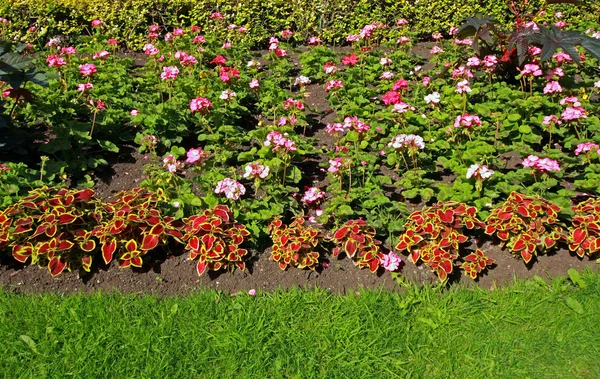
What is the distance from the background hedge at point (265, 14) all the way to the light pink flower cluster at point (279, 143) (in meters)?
3.07

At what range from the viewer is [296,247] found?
358 centimetres

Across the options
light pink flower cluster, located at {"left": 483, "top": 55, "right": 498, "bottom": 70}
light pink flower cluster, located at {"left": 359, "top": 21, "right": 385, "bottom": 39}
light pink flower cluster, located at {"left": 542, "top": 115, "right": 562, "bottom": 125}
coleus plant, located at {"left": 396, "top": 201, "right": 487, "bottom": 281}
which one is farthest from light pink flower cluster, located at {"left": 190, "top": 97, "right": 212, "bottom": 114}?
light pink flower cluster, located at {"left": 542, "top": 115, "right": 562, "bottom": 125}

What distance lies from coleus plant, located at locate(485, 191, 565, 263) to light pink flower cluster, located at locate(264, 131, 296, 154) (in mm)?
1407

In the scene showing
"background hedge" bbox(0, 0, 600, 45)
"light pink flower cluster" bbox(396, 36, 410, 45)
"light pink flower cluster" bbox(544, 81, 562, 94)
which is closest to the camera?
"light pink flower cluster" bbox(544, 81, 562, 94)

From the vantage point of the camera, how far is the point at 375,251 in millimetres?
3637

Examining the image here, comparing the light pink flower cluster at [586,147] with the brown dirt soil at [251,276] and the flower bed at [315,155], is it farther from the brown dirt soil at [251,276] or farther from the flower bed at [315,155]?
the brown dirt soil at [251,276]

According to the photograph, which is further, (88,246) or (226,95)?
(226,95)

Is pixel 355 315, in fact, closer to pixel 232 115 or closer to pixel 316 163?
pixel 316 163

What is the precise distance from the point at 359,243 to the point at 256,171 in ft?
2.71

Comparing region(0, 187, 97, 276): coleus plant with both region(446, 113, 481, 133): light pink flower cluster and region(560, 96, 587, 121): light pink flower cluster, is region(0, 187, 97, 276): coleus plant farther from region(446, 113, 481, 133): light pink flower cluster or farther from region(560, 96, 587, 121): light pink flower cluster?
region(560, 96, 587, 121): light pink flower cluster

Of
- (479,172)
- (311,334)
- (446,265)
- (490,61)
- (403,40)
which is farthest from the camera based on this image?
(403,40)

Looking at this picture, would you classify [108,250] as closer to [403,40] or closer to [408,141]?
[408,141]

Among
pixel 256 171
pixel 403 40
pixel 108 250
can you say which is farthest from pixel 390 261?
pixel 403 40

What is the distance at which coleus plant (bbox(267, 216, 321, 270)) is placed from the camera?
143 inches
